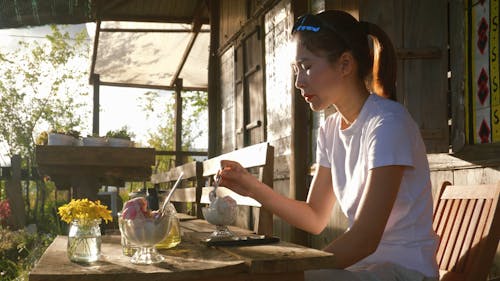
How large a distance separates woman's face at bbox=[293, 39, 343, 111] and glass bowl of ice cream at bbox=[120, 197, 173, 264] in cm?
69

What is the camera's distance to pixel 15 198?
10289mm

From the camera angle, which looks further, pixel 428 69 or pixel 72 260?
pixel 428 69

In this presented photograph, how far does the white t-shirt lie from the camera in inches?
76.7

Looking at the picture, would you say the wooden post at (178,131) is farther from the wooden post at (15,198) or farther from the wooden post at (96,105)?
the wooden post at (15,198)

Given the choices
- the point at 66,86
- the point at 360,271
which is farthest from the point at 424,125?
the point at 66,86

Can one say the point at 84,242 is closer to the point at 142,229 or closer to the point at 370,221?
the point at 142,229

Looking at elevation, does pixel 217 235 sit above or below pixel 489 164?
below

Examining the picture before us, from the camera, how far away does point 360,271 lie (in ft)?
6.23

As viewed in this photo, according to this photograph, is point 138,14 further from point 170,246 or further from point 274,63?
point 170,246

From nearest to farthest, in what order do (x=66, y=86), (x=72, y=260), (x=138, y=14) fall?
(x=72, y=260) → (x=138, y=14) → (x=66, y=86)

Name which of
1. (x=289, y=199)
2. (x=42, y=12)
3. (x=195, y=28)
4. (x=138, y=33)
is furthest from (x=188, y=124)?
(x=289, y=199)

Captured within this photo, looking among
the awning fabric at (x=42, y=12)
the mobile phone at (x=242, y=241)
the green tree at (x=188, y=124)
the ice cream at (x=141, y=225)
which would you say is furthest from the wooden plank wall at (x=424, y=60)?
the green tree at (x=188, y=124)

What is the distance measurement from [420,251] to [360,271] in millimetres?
233

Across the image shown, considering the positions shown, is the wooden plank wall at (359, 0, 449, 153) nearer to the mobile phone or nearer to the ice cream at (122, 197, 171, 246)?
the mobile phone
